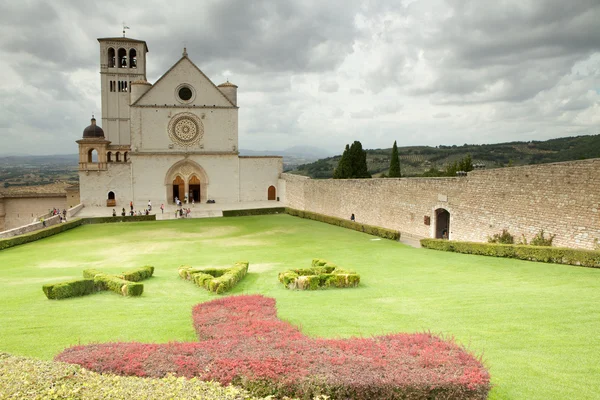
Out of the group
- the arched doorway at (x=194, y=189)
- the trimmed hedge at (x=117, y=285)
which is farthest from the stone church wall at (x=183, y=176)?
the trimmed hedge at (x=117, y=285)

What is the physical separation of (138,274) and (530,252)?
1280 cm

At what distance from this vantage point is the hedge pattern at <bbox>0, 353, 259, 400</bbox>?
15.4ft

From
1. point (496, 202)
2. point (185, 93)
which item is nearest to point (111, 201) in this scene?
point (185, 93)

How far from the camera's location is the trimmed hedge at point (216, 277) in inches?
455

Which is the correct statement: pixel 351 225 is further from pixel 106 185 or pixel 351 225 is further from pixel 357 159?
pixel 106 185


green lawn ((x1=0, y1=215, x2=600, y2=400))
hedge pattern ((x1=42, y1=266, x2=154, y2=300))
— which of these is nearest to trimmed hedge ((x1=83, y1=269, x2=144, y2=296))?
hedge pattern ((x1=42, y1=266, x2=154, y2=300))

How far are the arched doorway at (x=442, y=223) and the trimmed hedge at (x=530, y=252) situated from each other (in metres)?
3.80

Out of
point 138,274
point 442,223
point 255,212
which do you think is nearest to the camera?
point 138,274

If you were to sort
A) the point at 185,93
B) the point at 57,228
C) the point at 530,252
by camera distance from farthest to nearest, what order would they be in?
the point at 185,93, the point at 57,228, the point at 530,252

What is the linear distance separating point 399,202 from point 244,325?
63.0 feet

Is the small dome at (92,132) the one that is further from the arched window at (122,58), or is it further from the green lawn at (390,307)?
the green lawn at (390,307)

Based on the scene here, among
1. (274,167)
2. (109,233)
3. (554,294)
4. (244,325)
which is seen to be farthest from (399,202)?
(274,167)

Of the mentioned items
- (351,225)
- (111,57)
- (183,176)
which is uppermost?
(111,57)

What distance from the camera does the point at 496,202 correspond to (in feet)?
60.2
